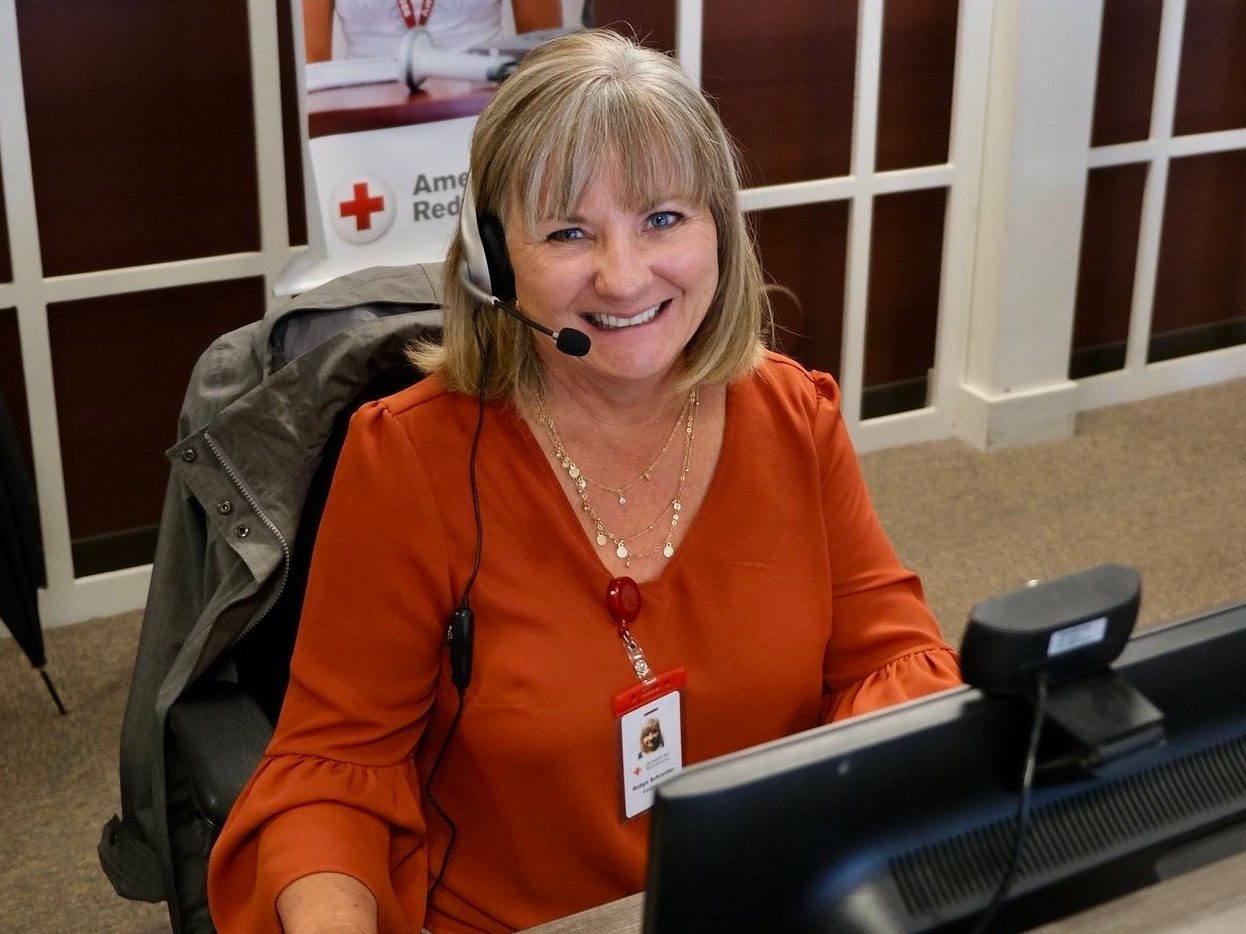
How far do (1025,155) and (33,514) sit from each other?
2.44 meters

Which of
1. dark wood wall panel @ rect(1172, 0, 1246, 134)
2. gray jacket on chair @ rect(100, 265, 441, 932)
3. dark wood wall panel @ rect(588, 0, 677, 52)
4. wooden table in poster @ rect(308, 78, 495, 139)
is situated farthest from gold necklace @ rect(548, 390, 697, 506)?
dark wood wall panel @ rect(1172, 0, 1246, 134)

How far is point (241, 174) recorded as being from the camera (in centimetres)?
291

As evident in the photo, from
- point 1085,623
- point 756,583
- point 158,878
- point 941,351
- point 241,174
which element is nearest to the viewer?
point 1085,623

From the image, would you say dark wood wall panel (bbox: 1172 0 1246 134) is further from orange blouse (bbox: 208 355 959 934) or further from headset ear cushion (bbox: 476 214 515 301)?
headset ear cushion (bbox: 476 214 515 301)

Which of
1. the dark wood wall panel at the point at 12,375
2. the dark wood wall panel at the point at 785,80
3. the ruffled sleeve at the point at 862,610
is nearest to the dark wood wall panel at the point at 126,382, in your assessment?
the dark wood wall panel at the point at 12,375

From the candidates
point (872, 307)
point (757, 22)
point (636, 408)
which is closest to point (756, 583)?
point (636, 408)

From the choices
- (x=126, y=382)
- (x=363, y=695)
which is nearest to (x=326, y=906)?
(x=363, y=695)

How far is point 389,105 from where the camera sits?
2688 mm

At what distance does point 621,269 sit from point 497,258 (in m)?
0.12

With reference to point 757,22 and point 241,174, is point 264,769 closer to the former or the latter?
point 241,174

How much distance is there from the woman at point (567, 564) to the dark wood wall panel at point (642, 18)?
1.84m

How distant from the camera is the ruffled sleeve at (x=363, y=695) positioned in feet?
4.05

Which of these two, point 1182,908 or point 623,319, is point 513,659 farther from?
point 1182,908

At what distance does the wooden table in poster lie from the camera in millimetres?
2635
